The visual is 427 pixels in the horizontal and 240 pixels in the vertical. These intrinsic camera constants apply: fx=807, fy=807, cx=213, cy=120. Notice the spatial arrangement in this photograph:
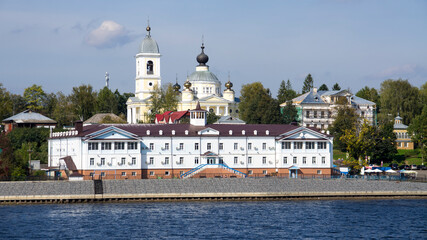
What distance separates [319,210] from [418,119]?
2241 inches

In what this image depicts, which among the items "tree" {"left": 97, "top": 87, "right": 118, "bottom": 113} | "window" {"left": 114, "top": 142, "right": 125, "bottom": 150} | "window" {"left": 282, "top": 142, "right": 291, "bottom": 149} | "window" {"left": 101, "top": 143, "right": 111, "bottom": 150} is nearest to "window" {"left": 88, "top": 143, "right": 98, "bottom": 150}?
"window" {"left": 101, "top": 143, "right": 111, "bottom": 150}

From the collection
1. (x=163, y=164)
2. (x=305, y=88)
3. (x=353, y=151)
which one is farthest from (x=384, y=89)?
(x=163, y=164)

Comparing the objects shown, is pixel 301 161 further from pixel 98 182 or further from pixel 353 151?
pixel 98 182

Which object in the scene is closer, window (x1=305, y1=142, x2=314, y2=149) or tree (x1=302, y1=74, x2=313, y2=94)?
window (x1=305, y1=142, x2=314, y2=149)

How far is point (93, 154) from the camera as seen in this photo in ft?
300

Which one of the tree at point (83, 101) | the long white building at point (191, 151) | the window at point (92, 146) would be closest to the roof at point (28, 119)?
the tree at point (83, 101)

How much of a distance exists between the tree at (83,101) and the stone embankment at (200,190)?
72.8 m

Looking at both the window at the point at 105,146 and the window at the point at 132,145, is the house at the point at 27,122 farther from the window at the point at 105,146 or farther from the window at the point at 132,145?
the window at the point at 105,146

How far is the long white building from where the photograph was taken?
91.9m

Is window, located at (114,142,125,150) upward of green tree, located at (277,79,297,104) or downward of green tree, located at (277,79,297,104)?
downward

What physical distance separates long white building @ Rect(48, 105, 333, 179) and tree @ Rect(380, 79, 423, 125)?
6054 cm

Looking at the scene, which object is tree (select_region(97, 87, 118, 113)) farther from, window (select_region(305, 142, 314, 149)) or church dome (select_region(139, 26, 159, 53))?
window (select_region(305, 142, 314, 149))

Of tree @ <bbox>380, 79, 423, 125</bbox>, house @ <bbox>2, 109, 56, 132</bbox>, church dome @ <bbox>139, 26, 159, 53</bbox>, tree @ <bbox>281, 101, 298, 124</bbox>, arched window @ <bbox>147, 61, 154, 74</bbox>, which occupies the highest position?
church dome @ <bbox>139, 26, 159, 53</bbox>

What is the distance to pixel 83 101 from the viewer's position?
156 m
